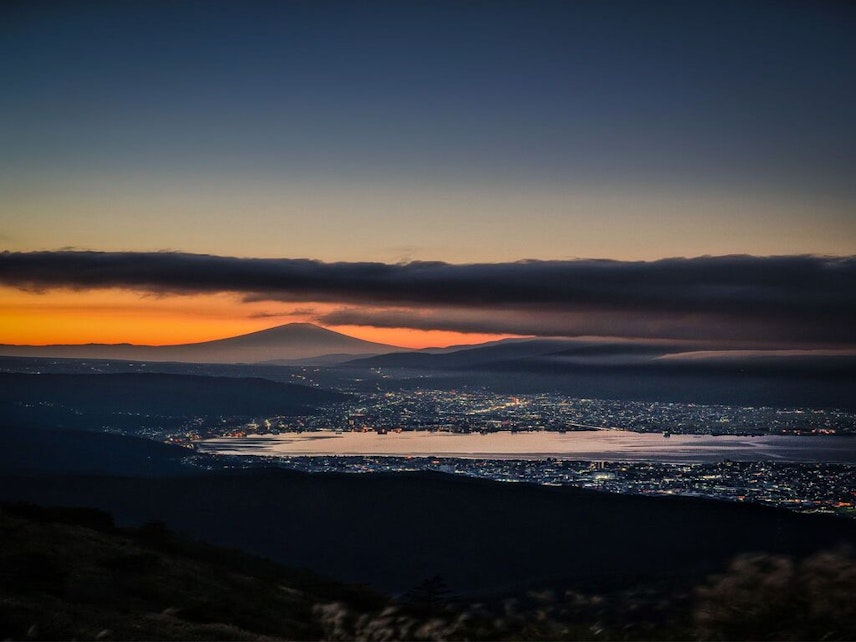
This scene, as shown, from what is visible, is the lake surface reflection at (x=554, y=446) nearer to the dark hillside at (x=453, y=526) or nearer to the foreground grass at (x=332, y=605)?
the dark hillside at (x=453, y=526)

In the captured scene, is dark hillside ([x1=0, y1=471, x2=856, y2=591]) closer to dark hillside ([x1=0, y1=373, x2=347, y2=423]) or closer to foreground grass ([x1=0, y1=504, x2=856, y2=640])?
foreground grass ([x1=0, y1=504, x2=856, y2=640])

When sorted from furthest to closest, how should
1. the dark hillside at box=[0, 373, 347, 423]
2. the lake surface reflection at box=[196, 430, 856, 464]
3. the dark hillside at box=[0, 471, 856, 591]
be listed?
the dark hillside at box=[0, 373, 347, 423] → the lake surface reflection at box=[196, 430, 856, 464] → the dark hillside at box=[0, 471, 856, 591]

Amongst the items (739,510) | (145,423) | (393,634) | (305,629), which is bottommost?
(145,423)

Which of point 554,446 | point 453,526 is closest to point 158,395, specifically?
point 554,446

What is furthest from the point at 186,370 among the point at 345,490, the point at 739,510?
the point at 739,510

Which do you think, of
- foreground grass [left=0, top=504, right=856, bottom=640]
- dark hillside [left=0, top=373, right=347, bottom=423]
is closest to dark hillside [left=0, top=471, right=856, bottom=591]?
foreground grass [left=0, top=504, right=856, bottom=640]

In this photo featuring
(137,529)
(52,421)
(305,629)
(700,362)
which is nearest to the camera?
(305,629)

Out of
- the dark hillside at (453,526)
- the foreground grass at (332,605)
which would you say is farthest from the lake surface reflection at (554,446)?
the foreground grass at (332,605)

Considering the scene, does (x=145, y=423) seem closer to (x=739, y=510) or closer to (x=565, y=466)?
(x=565, y=466)

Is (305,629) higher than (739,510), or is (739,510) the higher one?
(305,629)
